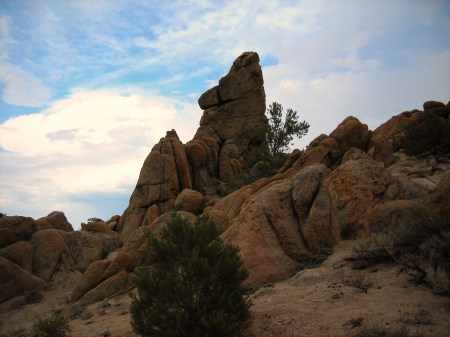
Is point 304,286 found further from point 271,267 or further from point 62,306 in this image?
point 62,306

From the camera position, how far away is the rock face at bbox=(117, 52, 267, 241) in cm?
4162

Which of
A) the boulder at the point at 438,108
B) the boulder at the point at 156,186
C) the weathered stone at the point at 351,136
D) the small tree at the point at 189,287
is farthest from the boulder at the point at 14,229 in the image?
the boulder at the point at 438,108

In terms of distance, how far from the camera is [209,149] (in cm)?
4959

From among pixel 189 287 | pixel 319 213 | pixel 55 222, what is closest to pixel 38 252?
pixel 55 222

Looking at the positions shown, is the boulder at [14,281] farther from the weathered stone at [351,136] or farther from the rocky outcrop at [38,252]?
the weathered stone at [351,136]

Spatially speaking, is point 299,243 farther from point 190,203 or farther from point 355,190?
point 190,203

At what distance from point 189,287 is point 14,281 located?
20.0 metres

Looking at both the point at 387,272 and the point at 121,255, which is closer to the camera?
the point at 387,272

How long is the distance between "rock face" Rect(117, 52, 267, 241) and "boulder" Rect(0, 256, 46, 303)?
11028 millimetres

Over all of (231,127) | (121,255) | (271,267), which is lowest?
(271,267)

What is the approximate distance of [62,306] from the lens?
22484mm

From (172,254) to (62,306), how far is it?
46.9ft

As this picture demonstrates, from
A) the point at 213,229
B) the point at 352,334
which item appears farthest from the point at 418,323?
the point at 213,229

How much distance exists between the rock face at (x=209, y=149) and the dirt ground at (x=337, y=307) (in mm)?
19638
